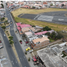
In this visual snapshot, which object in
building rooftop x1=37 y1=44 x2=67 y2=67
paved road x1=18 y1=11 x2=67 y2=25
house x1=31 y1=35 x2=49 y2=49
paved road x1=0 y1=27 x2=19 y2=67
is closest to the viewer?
building rooftop x1=37 y1=44 x2=67 y2=67

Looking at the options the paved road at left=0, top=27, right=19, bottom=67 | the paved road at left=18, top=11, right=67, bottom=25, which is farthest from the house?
the paved road at left=18, top=11, right=67, bottom=25

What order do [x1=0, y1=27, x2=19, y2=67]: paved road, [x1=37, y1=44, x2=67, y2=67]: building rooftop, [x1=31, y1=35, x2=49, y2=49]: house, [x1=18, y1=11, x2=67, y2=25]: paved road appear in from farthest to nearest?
[x1=18, y1=11, x2=67, y2=25]: paved road → [x1=31, y1=35, x2=49, y2=49]: house → [x1=0, y1=27, x2=19, y2=67]: paved road → [x1=37, y1=44, x2=67, y2=67]: building rooftop

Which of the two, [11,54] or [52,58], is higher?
[52,58]

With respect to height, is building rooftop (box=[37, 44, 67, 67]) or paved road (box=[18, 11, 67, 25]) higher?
paved road (box=[18, 11, 67, 25])

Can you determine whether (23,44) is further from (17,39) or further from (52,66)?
(52,66)

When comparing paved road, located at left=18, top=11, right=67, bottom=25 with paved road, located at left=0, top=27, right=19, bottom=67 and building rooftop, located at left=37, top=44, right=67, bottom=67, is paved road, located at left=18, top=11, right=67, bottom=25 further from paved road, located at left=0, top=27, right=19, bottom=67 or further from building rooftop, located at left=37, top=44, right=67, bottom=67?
building rooftop, located at left=37, top=44, right=67, bottom=67

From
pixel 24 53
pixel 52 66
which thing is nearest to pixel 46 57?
pixel 52 66

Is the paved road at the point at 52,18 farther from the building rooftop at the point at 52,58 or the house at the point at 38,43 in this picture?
the building rooftop at the point at 52,58

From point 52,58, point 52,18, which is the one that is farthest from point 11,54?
point 52,18

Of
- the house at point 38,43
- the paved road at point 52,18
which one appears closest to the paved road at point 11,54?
the house at point 38,43

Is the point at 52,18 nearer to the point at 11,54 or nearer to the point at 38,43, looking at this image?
the point at 38,43

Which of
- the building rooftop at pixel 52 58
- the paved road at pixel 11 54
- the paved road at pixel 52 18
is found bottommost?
the paved road at pixel 11 54

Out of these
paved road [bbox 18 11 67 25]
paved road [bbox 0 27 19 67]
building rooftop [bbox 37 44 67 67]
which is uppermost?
paved road [bbox 18 11 67 25]
